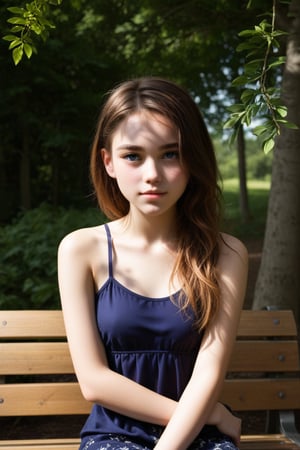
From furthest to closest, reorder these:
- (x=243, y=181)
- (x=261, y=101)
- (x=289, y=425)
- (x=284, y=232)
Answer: (x=243, y=181) < (x=284, y=232) < (x=289, y=425) < (x=261, y=101)

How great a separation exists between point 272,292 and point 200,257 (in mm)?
2370

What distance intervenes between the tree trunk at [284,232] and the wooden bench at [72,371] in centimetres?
146

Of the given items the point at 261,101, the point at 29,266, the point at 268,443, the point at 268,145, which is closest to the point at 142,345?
the point at 268,145

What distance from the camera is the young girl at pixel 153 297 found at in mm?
2420

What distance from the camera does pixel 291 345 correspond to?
332cm

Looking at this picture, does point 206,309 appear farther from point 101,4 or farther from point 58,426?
point 101,4

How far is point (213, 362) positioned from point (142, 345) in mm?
262

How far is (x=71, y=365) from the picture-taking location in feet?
10.4

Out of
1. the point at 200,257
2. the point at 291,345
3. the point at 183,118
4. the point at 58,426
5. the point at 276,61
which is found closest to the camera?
the point at 183,118

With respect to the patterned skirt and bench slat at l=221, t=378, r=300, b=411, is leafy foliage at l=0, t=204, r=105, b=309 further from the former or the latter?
the patterned skirt

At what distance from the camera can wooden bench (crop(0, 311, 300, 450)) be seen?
10.2 ft

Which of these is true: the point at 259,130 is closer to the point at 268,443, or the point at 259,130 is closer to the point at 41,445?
the point at 268,443

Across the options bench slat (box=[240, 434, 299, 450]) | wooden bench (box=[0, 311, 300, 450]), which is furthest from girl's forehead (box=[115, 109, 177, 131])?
bench slat (box=[240, 434, 299, 450])

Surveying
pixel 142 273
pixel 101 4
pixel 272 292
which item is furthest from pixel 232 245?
pixel 101 4
